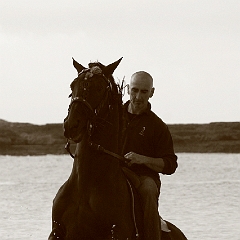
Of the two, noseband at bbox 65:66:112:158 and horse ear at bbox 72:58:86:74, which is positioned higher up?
horse ear at bbox 72:58:86:74

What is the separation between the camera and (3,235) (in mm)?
15203

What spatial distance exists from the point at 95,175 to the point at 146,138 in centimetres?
77

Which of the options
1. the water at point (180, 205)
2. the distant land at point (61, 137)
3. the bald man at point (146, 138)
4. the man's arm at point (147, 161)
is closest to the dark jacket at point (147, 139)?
the bald man at point (146, 138)

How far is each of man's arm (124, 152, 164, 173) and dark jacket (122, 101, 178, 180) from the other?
11 cm

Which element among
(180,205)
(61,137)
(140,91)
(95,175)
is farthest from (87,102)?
(61,137)

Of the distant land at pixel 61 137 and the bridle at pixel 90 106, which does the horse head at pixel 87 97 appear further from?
the distant land at pixel 61 137

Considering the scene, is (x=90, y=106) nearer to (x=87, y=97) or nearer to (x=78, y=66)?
(x=87, y=97)

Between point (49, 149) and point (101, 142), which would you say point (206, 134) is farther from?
point (101, 142)

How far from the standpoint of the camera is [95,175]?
6992 millimetres

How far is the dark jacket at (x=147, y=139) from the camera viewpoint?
7555mm

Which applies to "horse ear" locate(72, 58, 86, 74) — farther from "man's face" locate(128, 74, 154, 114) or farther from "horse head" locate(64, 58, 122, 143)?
"man's face" locate(128, 74, 154, 114)

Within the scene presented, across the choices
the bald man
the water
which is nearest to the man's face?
the bald man

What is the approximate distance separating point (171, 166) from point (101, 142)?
0.79 meters

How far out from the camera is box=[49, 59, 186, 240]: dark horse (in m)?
6.87
